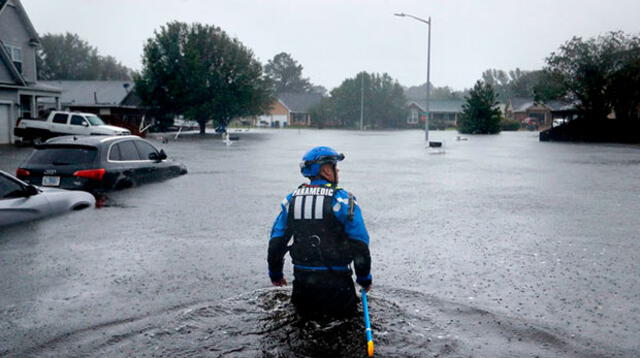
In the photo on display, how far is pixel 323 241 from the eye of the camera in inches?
173

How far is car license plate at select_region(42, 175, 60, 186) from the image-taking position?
38.6 ft

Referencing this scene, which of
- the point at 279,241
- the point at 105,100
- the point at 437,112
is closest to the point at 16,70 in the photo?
the point at 105,100

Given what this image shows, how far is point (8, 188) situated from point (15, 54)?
3065cm

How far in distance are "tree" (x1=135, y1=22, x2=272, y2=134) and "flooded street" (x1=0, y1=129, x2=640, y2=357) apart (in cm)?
4111

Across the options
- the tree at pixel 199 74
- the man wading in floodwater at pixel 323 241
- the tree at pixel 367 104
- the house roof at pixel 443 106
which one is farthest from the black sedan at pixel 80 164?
the house roof at pixel 443 106

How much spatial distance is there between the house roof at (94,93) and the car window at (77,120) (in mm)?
24777

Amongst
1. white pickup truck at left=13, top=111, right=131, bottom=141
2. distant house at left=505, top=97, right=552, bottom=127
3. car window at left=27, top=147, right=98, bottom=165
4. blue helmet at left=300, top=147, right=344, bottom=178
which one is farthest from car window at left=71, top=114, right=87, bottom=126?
distant house at left=505, top=97, right=552, bottom=127

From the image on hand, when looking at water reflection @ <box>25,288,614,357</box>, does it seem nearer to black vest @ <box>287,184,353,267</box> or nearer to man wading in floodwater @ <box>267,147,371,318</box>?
man wading in floodwater @ <box>267,147,371,318</box>

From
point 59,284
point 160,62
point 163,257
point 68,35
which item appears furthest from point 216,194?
point 68,35

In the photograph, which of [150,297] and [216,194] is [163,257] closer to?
[150,297]

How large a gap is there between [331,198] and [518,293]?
2.79m

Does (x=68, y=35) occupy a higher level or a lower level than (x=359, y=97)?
higher

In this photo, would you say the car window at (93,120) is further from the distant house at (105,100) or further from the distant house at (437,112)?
the distant house at (437,112)

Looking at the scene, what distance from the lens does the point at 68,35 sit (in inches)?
4033
